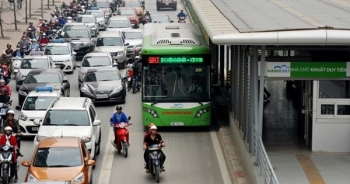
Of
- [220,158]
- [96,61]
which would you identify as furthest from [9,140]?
[96,61]

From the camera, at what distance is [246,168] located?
68.1 ft

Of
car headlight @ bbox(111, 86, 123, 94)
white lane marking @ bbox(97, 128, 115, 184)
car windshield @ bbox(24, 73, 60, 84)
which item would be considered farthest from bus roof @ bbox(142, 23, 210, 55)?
car windshield @ bbox(24, 73, 60, 84)

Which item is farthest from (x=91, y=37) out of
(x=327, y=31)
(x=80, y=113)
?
(x=327, y=31)

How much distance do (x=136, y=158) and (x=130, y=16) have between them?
3888cm

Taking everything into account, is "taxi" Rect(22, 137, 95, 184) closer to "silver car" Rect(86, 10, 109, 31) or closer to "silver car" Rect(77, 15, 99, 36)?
"silver car" Rect(77, 15, 99, 36)

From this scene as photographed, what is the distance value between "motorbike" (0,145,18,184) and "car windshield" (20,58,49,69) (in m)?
16.2

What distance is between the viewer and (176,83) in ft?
86.5

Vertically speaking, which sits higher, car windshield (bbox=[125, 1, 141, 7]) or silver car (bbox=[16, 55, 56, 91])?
car windshield (bbox=[125, 1, 141, 7])

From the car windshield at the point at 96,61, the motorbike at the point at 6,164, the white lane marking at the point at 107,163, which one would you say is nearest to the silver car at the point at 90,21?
the car windshield at the point at 96,61

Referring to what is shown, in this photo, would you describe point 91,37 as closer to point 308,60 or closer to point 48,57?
point 48,57

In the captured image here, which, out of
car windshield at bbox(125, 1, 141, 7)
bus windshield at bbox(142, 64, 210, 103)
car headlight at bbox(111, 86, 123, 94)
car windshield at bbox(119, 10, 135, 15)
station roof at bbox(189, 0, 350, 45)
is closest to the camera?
station roof at bbox(189, 0, 350, 45)

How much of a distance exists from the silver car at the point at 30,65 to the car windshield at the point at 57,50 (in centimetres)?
371

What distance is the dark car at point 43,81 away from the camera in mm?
32125

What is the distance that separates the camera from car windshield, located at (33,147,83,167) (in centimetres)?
1900
